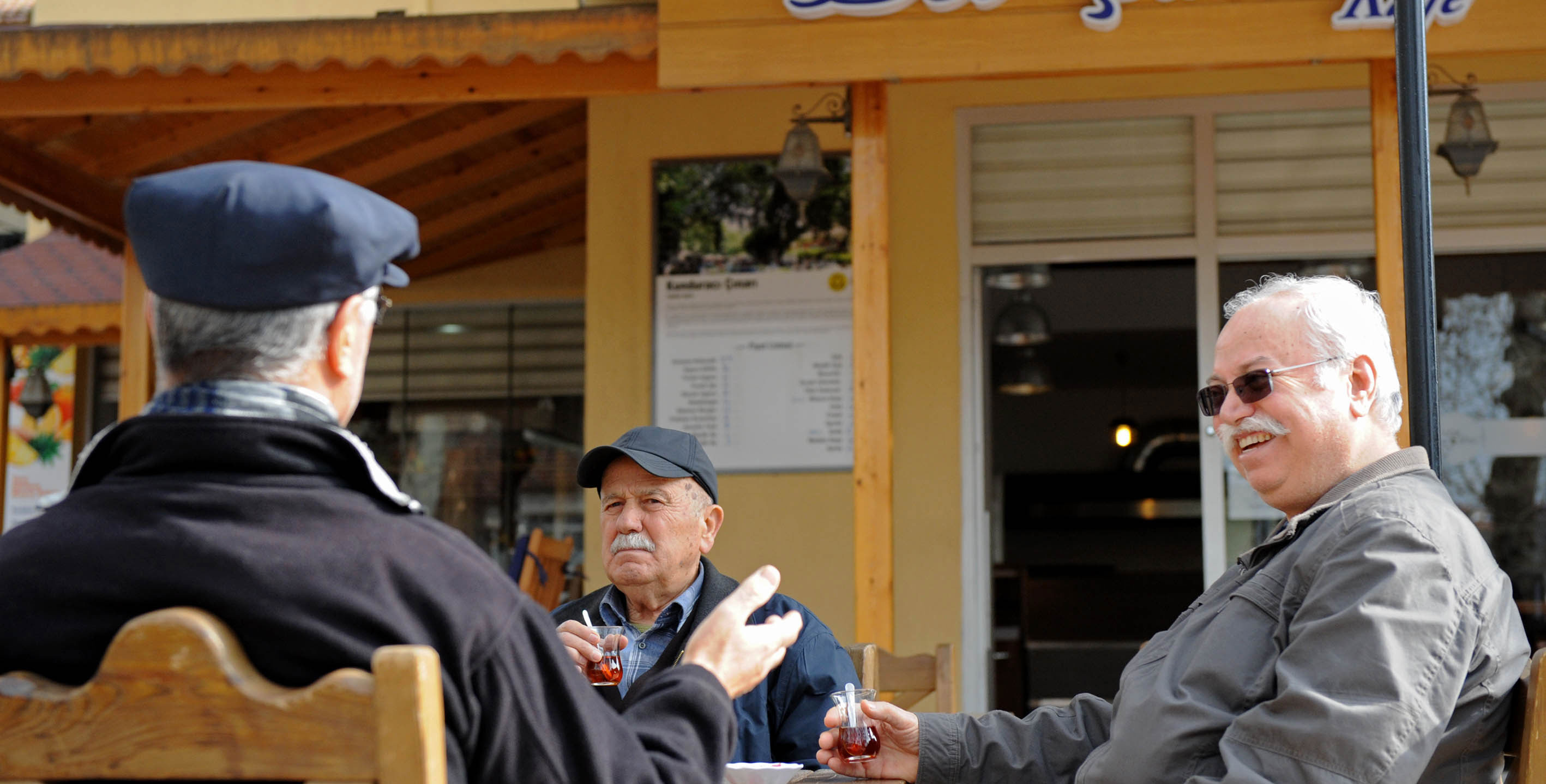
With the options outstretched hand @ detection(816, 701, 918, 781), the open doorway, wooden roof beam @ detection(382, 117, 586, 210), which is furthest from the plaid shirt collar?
wooden roof beam @ detection(382, 117, 586, 210)

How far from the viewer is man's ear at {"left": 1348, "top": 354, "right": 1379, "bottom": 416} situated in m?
2.29

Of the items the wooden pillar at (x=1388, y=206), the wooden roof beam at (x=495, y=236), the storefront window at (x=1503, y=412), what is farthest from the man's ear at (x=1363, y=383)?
the wooden roof beam at (x=495, y=236)

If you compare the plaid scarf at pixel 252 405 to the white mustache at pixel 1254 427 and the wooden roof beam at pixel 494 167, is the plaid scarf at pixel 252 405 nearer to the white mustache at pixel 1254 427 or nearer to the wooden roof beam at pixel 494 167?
the white mustache at pixel 1254 427

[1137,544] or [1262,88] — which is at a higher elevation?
[1262,88]

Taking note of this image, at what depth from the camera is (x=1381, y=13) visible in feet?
14.4

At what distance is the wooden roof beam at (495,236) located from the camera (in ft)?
26.1

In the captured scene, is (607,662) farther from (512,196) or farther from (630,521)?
(512,196)

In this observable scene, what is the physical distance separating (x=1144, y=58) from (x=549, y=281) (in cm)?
487

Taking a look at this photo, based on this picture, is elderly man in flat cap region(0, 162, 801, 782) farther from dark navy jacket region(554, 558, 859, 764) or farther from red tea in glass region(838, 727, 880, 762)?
dark navy jacket region(554, 558, 859, 764)

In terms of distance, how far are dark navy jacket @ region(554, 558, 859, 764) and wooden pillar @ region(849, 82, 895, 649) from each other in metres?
1.48

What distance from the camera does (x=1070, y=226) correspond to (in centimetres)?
627

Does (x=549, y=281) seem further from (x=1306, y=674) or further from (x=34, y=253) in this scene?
(x=1306, y=674)

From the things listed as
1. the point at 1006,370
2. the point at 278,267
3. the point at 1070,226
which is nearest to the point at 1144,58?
the point at 1070,226

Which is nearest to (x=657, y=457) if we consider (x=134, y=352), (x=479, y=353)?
(x=134, y=352)
